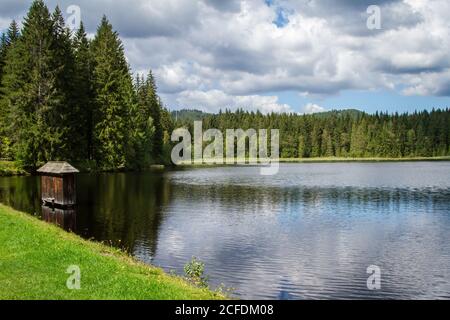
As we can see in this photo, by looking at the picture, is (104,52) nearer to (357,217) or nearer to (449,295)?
(357,217)

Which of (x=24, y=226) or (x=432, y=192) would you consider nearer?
(x=24, y=226)

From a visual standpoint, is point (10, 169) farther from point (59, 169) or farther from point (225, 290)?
point (225, 290)

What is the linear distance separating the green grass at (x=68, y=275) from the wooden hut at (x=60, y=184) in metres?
15.6

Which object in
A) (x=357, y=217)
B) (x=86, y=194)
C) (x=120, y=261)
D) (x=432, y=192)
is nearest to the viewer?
(x=120, y=261)

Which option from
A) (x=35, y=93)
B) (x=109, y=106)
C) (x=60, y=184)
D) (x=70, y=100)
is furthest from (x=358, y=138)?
(x=60, y=184)

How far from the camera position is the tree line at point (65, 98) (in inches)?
2502

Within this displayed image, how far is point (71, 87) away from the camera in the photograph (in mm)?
70375

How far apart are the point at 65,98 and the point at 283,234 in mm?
50390

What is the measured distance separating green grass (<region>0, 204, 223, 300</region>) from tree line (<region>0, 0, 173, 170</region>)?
47.5m

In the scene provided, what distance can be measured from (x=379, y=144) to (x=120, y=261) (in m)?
181

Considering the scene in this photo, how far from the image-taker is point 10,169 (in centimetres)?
6172

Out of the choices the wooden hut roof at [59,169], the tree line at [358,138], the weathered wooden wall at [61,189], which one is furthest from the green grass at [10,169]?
the tree line at [358,138]
